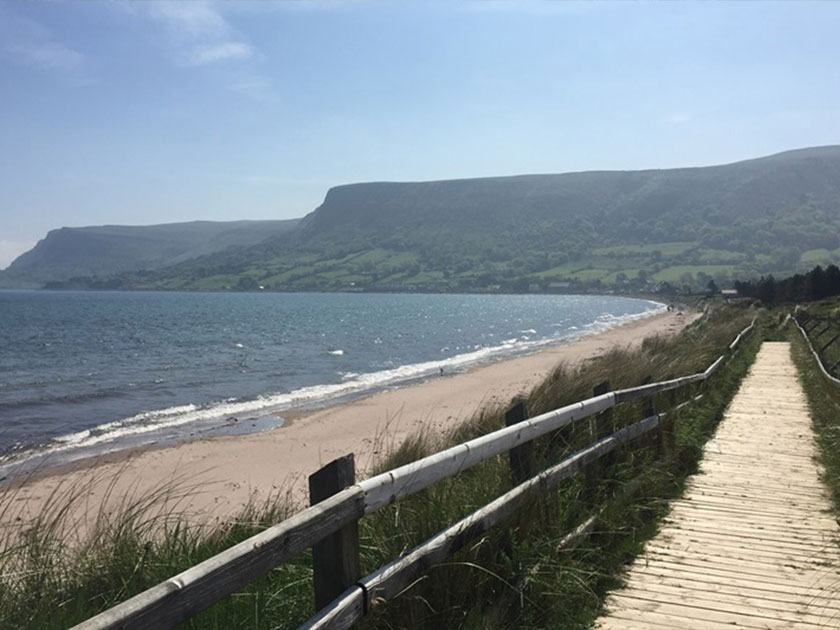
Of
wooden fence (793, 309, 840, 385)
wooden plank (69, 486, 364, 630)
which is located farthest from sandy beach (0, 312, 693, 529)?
wooden fence (793, 309, 840, 385)

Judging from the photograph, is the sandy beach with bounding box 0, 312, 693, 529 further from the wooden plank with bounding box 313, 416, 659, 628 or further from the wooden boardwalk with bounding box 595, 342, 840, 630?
the wooden boardwalk with bounding box 595, 342, 840, 630

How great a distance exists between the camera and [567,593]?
13.3ft

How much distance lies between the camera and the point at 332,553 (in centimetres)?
277

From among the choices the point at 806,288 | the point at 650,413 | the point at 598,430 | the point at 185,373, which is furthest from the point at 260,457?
the point at 806,288

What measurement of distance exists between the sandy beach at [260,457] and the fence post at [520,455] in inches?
94.6

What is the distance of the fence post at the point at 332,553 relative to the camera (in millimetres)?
2738

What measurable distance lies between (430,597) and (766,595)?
229 cm

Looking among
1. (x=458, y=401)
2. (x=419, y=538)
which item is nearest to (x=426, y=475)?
(x=419, y=538)

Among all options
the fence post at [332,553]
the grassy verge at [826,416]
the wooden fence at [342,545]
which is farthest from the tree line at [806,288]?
the fence post at [332,553]

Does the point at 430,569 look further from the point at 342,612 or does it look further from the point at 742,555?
the point at 742,555

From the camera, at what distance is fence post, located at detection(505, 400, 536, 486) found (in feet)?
14.7

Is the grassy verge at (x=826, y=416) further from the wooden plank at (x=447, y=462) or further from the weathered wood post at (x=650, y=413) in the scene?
the wooden plank at (x=447, y=462)

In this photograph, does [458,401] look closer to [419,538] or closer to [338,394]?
[338,394]

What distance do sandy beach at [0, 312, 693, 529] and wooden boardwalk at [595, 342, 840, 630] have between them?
2902 millimetres
